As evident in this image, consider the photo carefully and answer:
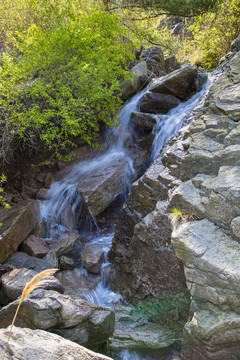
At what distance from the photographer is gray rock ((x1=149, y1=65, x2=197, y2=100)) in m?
9.21

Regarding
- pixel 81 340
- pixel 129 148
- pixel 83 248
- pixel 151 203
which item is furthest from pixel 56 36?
pixel 81 340

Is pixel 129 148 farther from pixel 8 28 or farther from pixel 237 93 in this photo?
pixel 8 28

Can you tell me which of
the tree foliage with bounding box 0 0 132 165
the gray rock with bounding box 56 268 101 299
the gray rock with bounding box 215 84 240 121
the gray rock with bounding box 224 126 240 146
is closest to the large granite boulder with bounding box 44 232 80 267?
the gray rock with bounding box 56 268 101 299

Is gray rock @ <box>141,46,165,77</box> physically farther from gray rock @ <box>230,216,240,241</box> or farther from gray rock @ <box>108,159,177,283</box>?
gray rock @ <box>230,216,240,241</box>

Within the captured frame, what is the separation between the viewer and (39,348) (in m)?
2.52

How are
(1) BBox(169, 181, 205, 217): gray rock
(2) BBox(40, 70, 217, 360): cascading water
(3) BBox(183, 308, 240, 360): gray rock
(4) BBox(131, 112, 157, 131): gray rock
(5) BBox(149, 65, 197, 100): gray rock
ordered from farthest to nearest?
(5) BBox(149, 65, 197, 100): gray rock
(4) BBox(131, 112, 157, 131): gray rock
(2) BBox(40, 70, 217, 360): cascading water
(1) BBox(169, 181, 205, 217): gray rock
(3) BBox(183, 308, 240, 360): gray rock

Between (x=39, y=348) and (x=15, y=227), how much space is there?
4.76 meters

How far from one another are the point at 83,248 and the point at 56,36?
20.5 feet

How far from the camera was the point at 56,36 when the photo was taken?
771 centimetres

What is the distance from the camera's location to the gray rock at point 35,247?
22.2 feet

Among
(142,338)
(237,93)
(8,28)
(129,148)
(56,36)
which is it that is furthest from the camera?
(8,28)

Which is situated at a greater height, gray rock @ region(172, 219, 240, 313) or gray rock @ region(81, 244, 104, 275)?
gray rock @ region(172, 219, 240, 313)

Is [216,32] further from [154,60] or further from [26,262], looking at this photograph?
[26,262]

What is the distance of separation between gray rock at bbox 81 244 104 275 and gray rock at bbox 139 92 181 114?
Answer: 17.6 ft
